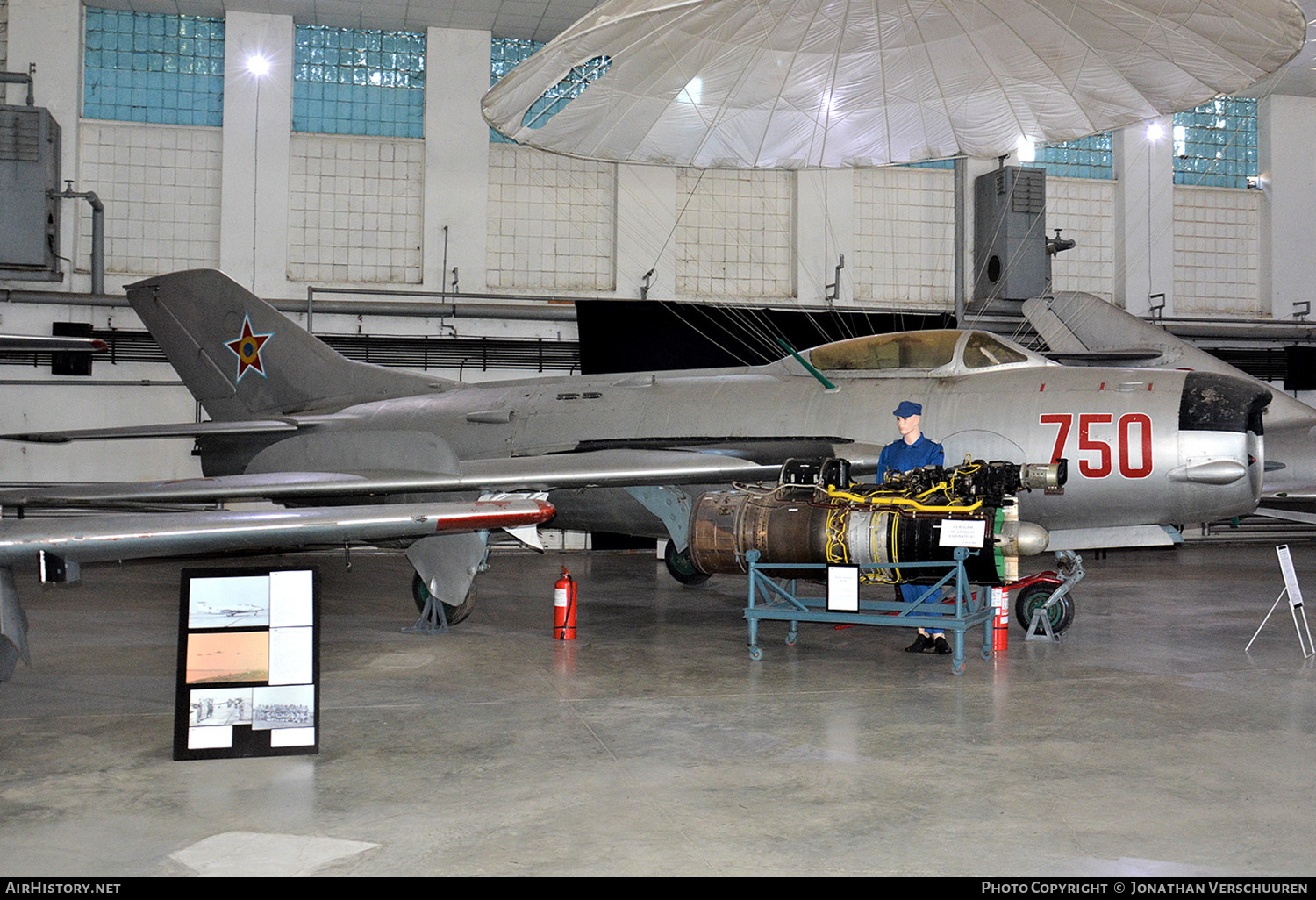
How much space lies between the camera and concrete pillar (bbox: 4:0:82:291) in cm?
1647

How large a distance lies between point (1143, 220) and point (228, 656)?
2028 centimetres

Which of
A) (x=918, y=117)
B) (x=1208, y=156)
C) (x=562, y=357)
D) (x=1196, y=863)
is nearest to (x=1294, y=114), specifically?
(x=1208, y=156)

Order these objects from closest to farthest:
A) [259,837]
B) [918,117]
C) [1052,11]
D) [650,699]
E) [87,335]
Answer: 1. [259,837]
2. [650,699]
3. [1052,11]
4. [918,117]
5. [87,335]

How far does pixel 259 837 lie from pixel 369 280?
15.1 meters

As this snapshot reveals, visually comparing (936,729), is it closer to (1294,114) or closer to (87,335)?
(87,335)

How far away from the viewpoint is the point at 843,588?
22.4ft

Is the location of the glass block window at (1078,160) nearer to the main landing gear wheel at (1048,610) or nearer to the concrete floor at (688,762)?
the concrete floor at (688,762)

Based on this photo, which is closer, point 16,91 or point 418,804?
point 418,804

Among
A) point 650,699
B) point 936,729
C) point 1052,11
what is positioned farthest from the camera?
point 1052,11

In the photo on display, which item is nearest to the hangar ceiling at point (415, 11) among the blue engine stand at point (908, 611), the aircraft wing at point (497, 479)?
the aircraft wing at point (497, 479)

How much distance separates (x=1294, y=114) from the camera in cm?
2094

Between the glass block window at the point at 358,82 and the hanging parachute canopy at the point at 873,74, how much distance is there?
651 centimetres

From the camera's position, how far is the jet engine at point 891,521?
22.1 ft

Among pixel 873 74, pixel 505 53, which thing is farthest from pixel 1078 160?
pixel 505 53
